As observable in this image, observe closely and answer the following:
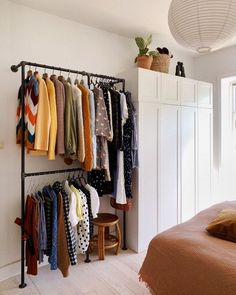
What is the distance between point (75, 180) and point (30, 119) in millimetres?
767

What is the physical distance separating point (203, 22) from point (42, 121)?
1.35 metres

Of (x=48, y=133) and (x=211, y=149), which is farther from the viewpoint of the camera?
(x=211, y=149)

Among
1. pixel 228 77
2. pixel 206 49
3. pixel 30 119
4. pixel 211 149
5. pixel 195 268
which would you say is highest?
pixel 228 77

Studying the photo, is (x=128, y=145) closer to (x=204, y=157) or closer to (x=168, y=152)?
(x=168, y=152)

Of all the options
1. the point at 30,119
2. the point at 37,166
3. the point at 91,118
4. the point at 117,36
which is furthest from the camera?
the point at 117,36

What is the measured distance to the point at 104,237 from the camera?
2.65 metres

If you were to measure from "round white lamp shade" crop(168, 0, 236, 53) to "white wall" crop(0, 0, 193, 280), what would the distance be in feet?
5.08

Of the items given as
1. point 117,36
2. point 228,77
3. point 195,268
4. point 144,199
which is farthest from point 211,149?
point 195,268

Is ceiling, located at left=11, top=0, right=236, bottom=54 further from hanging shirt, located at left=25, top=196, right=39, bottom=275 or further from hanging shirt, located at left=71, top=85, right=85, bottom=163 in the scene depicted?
hanging shirt, located at left=25, top=196, right=39, bottom=275

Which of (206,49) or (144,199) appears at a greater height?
(206,49)

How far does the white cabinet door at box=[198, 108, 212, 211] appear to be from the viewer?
3357mm

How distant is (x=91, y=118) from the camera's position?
2.29 m

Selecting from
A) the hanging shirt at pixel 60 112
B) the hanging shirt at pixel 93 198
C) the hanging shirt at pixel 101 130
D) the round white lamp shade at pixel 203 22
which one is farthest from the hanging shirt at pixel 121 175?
the round white lamp shade at pixel 203 22

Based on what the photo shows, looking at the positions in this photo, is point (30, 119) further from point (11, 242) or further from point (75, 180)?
point (11, 242)
